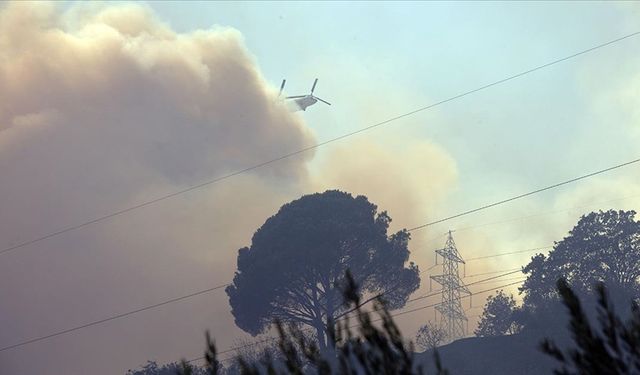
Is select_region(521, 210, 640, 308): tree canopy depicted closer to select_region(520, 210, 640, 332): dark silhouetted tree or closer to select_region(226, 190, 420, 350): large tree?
select_region(520, 210, 640, 332): dark silhouetted tree

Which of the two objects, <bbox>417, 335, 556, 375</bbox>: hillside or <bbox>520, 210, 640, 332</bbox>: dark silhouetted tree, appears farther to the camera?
<bbox>520, 210, 640, 332</bbox>: dark silhouetted tree

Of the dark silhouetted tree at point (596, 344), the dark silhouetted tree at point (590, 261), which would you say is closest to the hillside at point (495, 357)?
the dark silhouetted tree at point (590, 261)

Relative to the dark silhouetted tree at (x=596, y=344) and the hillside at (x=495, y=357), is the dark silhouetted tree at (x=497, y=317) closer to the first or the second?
the hillside at (x=495, y=357)

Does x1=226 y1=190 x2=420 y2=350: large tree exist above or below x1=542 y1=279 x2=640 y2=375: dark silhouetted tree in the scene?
above

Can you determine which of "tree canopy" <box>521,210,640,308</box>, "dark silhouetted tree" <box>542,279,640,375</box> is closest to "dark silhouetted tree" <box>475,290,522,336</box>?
"tree canopy" <box>521,210,640,308</box>

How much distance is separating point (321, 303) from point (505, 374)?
31805 millimetres

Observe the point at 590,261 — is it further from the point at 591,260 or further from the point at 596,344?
the point at 596,344

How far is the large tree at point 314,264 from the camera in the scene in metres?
112

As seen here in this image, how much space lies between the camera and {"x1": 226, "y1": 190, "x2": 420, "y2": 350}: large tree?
112375mm

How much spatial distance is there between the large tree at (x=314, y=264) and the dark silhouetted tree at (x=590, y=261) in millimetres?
16805

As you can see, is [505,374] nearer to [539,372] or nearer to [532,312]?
[539,372]

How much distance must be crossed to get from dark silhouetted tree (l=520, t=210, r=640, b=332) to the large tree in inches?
662

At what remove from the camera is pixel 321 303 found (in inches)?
4550

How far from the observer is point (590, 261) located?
375 ft
